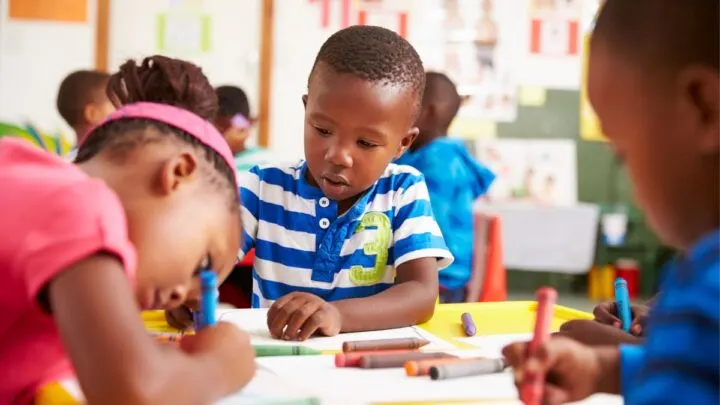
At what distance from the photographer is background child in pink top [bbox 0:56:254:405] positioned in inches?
23.8

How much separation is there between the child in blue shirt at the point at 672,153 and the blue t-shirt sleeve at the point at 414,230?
25.7 inches

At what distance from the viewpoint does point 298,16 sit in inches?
183

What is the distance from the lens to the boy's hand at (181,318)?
1.08 m

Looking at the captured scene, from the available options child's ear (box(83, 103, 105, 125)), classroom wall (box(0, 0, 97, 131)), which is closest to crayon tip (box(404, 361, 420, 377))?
child's ear (box(83, 103, 105, 125))

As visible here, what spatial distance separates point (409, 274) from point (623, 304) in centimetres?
32

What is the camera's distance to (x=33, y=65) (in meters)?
4.48

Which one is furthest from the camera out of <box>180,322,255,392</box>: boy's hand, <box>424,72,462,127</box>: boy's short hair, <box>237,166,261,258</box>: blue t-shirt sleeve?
<box>424,72,462,127</box>: boy's short hair

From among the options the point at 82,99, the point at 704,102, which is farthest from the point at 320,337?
the point at 82,99

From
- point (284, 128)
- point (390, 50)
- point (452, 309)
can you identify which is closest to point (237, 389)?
point (452, 309)

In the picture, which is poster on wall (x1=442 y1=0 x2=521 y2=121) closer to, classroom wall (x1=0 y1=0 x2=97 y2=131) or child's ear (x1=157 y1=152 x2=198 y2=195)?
classroom wall (x1=0 y1=0 x2=97 y2=131)

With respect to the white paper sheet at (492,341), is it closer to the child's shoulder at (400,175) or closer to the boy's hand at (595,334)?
the boy's hand at (595,334)

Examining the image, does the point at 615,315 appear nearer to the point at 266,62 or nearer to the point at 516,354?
the point at 516,354

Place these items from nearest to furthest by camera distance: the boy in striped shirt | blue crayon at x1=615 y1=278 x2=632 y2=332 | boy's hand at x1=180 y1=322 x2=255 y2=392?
1. boy's hand at x1=180 y1=322 x2=255 y2=392
2. blue crayon at x1=615 y1=278 x2=632 y2=332
3. the boy in striped shirt

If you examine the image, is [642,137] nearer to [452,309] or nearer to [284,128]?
[452,309]
